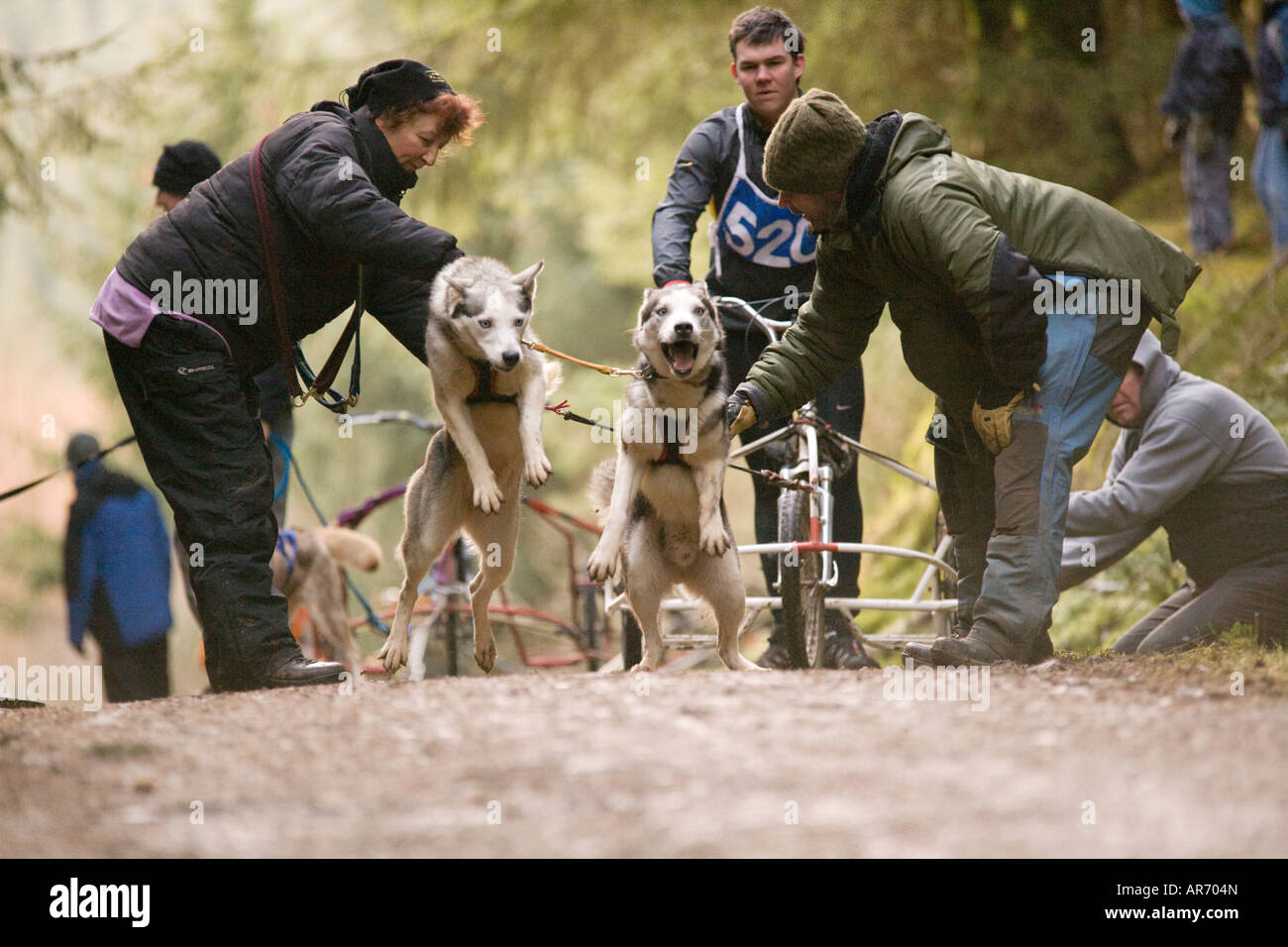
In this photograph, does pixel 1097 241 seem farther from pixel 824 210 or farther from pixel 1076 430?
pixel 824 210

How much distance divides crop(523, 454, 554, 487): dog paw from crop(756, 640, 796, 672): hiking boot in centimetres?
153

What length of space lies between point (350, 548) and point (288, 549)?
50 cm

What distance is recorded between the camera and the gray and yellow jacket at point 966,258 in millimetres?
4191

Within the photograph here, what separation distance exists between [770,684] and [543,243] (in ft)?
56.5

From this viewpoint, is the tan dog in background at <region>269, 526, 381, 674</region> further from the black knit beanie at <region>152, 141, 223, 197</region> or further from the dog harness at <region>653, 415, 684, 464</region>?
the dog harness at <region>653, 415, 684, 464</region>

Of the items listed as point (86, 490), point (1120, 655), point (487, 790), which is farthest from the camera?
point (86, 490)

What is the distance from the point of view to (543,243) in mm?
20406

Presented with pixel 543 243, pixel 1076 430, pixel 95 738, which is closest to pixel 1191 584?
pixel 1076 430

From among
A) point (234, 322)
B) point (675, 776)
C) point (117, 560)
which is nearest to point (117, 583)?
point (117, 560)

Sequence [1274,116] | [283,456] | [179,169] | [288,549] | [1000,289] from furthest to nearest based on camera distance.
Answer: [1274,116] < [288,549] < [179,169] < [283,456] < [1000,289]

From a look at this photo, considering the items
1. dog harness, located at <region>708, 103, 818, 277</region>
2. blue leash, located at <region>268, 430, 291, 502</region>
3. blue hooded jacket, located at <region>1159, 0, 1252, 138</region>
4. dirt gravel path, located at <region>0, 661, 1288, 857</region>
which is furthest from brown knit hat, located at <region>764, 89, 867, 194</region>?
blue hooded jacket, located at <region>1159, 0, 1252, 138</region>

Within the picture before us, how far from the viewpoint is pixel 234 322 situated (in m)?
4.80

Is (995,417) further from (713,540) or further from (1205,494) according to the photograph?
(1205,494)
